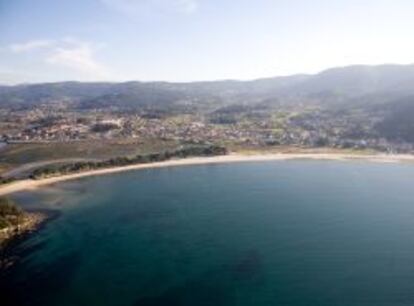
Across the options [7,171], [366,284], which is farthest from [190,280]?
[7,171]

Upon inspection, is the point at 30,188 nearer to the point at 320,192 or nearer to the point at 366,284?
the point at 320,192

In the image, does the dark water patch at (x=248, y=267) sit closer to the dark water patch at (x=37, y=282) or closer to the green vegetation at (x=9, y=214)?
the dark water patch at (x=37, y=282)

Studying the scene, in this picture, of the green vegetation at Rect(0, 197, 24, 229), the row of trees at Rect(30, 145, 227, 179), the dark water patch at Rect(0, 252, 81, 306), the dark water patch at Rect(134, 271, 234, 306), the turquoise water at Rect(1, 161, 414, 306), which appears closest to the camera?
the dark water patch at Rect(134, 271, 234, 306)

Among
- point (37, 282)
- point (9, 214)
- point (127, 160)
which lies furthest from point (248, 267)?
point (127, 160)

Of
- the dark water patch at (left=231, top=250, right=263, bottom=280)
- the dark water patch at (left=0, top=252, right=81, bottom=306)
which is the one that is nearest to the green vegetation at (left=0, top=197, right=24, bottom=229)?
the dark water patch at (left=0, top=252, right=81, bottom=306)

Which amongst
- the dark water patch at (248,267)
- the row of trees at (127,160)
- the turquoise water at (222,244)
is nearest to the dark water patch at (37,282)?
the turquoise water at (222,244)

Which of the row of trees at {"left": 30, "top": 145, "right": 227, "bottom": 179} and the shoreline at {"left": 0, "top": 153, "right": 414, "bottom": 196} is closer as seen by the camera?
the row of trees at {"left": 30, "top": 145, "right": 227, "bottom": 179}

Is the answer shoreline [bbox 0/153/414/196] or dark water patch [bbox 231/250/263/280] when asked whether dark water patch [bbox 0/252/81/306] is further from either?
shoreline [bbox 0/153/414/196]

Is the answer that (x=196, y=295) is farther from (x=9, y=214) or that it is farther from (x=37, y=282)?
(x=9, y=214)
